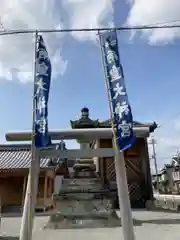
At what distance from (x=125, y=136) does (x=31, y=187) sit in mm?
2673

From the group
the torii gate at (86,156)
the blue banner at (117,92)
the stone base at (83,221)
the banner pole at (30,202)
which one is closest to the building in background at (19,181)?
the stone base at (83,221)

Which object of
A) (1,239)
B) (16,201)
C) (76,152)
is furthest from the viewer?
(16,201)

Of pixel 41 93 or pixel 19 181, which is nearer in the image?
pixel 41 93

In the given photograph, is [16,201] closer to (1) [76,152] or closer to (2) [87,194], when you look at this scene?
(2) [87,194]

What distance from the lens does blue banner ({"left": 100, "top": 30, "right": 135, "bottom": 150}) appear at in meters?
5.98

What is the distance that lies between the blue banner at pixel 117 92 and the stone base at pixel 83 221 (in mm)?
5918

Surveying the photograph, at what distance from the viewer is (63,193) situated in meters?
12.4

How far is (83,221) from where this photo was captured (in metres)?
10.8

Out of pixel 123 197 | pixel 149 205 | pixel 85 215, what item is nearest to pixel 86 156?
pixel 123 197

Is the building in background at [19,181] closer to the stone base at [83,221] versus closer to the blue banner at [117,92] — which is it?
the stone base at [83,221]

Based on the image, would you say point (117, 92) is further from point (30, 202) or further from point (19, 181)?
point (19, 181)

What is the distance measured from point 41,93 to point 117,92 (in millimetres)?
1985

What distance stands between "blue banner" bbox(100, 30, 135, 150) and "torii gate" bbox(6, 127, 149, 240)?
0.58 m

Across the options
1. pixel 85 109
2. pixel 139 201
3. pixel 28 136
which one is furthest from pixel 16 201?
pixel 28 136
